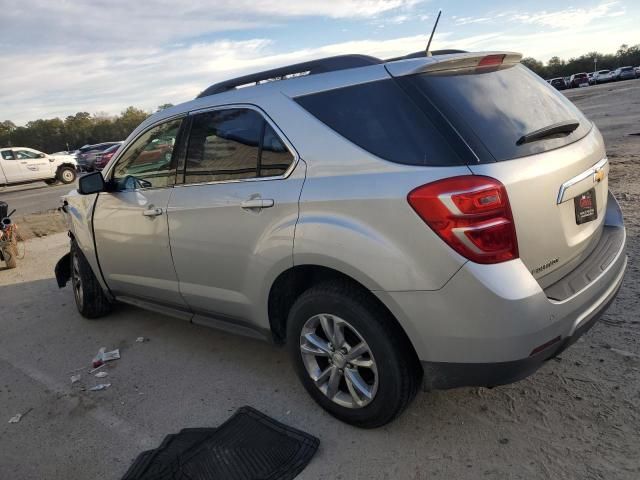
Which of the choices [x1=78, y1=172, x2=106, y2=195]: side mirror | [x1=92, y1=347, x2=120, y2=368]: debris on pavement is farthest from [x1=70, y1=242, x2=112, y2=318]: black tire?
[x1=78, y1=172, x2=106, y2=195]: side mirror

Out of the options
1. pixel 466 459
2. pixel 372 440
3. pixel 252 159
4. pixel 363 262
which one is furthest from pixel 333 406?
pixel 252 159

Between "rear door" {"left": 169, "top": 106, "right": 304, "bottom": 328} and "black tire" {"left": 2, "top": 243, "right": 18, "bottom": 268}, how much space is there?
5.05 m

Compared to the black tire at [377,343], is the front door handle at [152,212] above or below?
above

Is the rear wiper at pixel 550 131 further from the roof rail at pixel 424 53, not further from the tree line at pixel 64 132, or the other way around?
the tree line at pixel 64 132

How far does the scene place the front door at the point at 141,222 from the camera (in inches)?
144

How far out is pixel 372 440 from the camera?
2.75 metres

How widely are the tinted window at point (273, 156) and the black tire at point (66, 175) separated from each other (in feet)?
78.8

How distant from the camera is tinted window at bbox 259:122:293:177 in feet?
9.36

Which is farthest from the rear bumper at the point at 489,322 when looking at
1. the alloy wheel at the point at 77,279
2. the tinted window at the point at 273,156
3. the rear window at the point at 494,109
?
the alloy wheel at the point at 77,279

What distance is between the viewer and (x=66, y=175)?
79.3ft

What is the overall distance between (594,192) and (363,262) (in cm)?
133

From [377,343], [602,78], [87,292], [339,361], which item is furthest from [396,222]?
[602,78]

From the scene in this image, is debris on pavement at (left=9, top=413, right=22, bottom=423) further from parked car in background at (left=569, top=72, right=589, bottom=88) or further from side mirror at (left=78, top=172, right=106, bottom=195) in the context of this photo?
parked car in background at (left=569, top=72, right=589, bottom=88)

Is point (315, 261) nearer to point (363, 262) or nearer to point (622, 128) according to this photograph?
point (363, 262)
